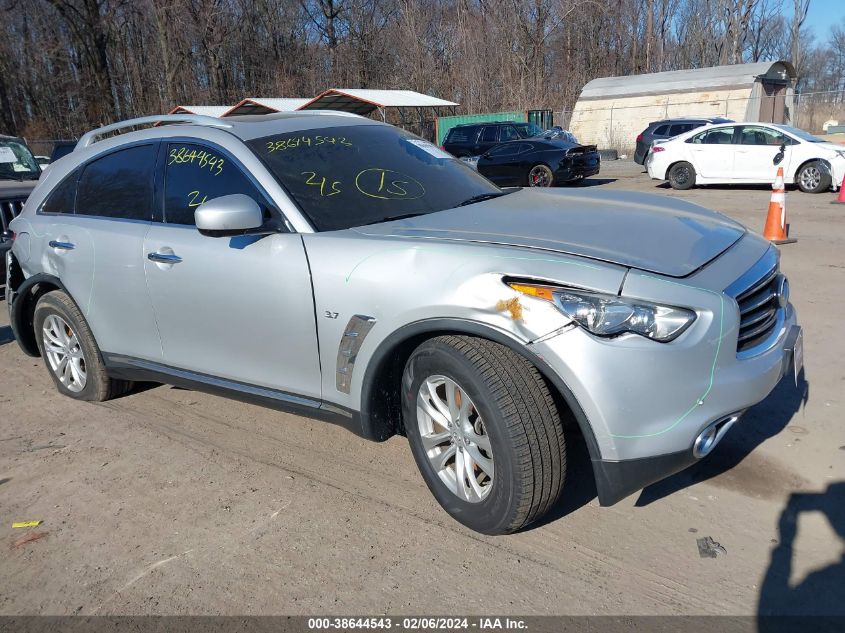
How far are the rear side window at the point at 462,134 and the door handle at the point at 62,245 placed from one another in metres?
18.4

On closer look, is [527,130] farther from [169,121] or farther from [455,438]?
[455,438]

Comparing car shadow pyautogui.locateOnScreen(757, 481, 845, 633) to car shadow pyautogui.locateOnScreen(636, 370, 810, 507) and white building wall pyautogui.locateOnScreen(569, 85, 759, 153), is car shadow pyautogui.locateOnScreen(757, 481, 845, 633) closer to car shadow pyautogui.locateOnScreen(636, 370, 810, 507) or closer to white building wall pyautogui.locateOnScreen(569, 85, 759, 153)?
car shadow pyautogui.locateOnScreen(636, 370, 810, 507)

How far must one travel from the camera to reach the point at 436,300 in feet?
9.31

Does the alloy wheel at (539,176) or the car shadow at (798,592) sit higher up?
the car shadow at (798,592)

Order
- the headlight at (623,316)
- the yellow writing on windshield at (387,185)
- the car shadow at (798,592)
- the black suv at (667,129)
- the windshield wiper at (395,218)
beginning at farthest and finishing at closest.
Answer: the black suv at (667,129) < the yellow writing on windshield at (387,185) < the windshield wiper at (395,218) < the headlight at (623,316) < the car shadow at (798,592)

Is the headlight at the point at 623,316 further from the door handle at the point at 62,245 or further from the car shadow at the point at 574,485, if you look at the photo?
the door handle at the point at 62,245

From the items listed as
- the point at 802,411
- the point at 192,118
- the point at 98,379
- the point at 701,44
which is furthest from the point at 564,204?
the point at 701,44

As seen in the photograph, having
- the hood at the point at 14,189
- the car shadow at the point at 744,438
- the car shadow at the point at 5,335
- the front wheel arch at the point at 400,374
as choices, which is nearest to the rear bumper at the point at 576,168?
the hood at the point at 14,189

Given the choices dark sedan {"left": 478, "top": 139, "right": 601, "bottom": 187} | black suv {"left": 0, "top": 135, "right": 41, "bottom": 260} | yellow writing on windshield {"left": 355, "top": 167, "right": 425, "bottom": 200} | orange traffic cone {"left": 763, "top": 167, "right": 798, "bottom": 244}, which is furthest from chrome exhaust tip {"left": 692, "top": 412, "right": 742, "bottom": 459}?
dark sedan {"left": 478, "top": 139, "right": 601, "bottom": 187}

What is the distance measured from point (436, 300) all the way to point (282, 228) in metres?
1.00

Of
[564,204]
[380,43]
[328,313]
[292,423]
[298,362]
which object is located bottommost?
[292,423]

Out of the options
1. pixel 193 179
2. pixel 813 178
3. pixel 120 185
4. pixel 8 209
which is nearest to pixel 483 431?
pixel 193 179

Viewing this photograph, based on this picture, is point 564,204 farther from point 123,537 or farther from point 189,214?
point 123,537

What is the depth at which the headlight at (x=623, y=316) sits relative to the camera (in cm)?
253
